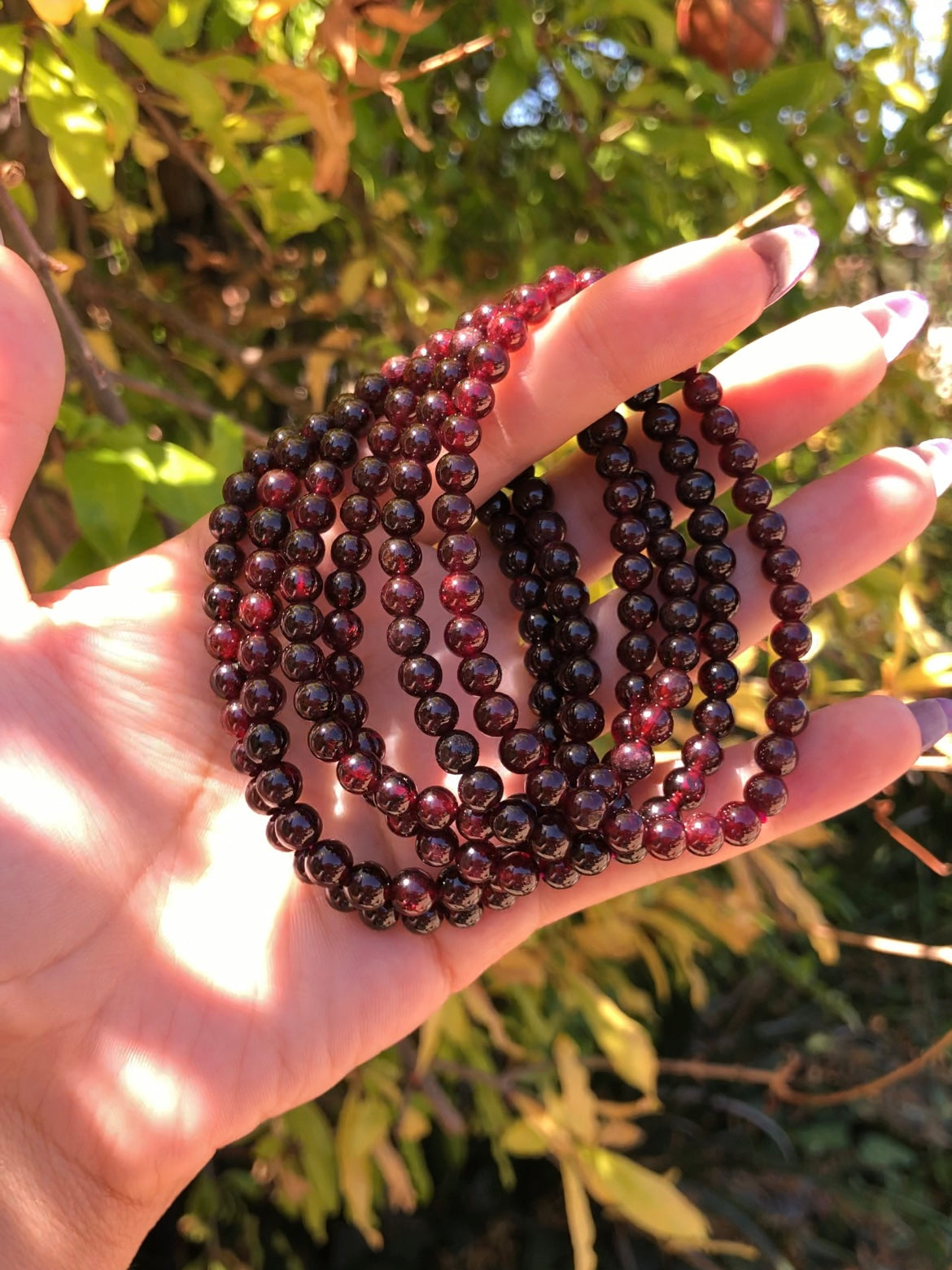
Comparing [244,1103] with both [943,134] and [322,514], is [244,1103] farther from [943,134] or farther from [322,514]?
[943,134]

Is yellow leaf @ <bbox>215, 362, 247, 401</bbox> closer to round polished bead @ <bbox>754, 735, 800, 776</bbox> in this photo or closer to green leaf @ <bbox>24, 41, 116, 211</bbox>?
green leaf @ <bbox>24, 41, 116, 211</bbox>

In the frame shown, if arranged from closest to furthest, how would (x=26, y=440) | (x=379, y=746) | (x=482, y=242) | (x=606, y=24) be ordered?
(x=26, y=440)
(x=379, y=746)
(x=606, y=24)
(x=482, y=242)

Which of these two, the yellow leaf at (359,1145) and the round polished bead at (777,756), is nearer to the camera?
the round polished bead at (777,756)

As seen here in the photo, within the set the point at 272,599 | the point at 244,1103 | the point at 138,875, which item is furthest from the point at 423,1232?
the point at 272,599

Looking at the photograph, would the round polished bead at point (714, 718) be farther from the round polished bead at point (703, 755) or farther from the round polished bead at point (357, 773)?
the round polished bead at point (357, 773)

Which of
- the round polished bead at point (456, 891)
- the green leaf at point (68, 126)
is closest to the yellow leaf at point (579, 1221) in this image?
the round polished bead at point (456, 891)

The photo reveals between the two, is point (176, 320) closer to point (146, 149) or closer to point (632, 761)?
point (146, 149)
